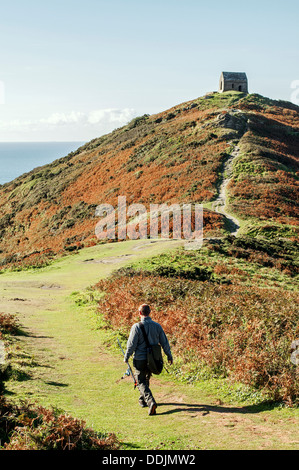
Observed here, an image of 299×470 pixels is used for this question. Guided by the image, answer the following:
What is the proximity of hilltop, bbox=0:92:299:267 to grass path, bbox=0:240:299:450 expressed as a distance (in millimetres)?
20390

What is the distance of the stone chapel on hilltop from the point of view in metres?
101

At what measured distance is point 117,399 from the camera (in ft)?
31.1

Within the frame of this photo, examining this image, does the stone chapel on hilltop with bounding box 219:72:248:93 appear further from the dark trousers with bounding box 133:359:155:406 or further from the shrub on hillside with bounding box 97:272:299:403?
the dark trousers with bounding box 133:359:155:406

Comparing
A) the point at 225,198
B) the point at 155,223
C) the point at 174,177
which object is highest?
the point at 174,177

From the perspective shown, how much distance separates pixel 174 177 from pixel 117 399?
45.2m

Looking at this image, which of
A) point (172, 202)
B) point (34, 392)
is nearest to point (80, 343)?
point (34, 392)

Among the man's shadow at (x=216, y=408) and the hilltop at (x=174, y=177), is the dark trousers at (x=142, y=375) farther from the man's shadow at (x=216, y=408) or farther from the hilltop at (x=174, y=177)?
the hilltop at (x=174, y=177)

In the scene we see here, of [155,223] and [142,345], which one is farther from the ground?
[155,223]

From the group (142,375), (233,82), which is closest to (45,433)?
(142,375)

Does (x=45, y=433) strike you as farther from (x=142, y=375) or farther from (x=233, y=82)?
(x=233, y=82)

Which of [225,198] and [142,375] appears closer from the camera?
[142,375]

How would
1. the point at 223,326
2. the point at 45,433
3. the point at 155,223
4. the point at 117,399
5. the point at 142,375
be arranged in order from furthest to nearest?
the point at 155,223 → the point at 223,326 → the point at 117,399 → the point at 142,375 → the point at 45,433

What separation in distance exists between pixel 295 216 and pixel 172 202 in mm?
12677

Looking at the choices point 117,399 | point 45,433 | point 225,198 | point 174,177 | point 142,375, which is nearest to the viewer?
point 45,433
